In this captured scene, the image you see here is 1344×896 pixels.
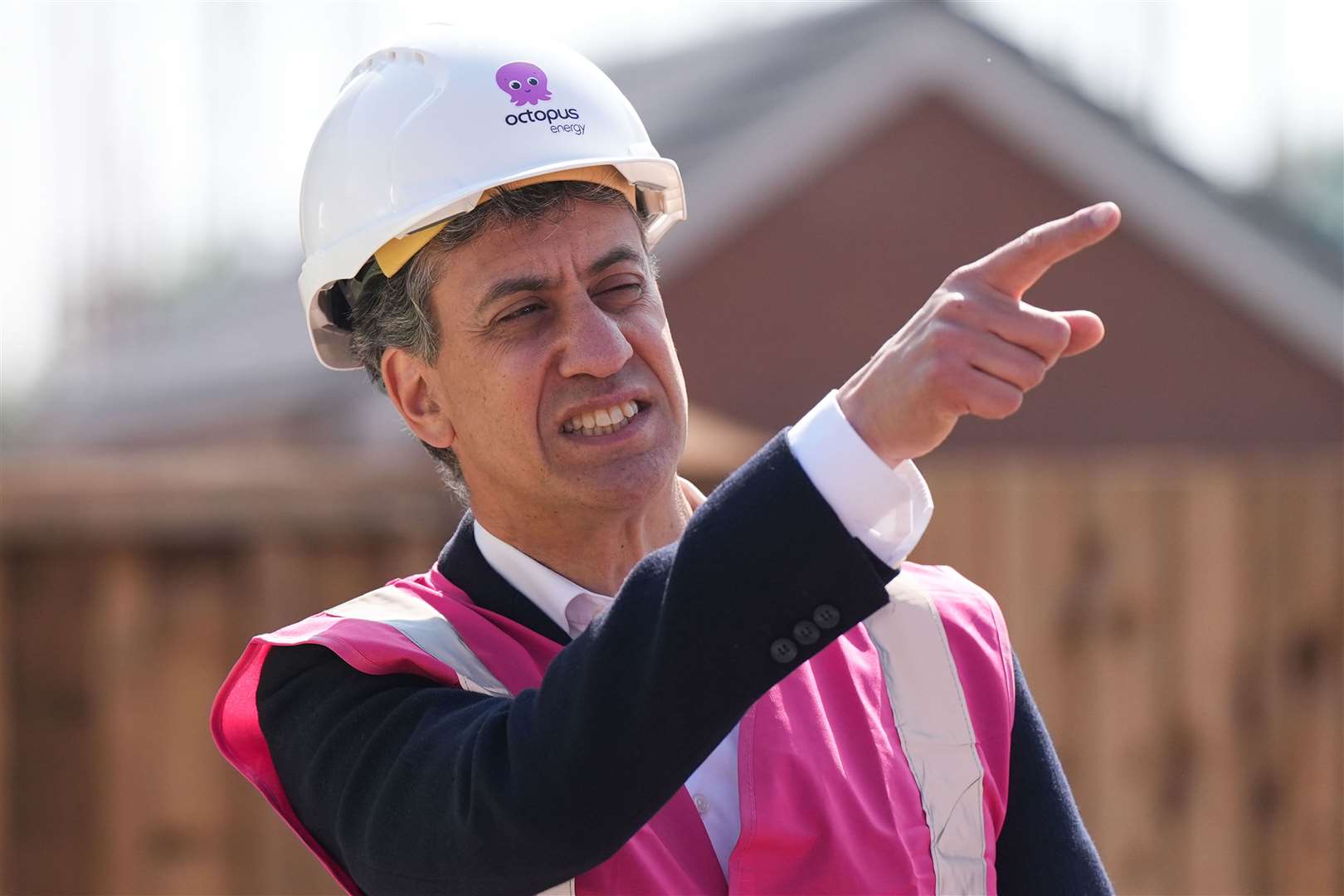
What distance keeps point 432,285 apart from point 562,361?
0.26 m

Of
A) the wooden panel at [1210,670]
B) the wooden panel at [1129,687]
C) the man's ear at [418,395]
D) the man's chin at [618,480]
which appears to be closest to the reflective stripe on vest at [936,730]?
the man's chin at [618,480]

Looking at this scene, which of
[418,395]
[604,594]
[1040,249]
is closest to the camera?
[1040,249]

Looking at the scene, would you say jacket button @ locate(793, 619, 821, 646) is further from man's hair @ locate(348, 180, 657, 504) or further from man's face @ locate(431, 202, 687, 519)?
man's hair @ locate(348, 180, 657, 504)

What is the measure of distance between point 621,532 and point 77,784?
2.89 meters

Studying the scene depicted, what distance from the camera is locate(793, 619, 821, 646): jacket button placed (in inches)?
71.6

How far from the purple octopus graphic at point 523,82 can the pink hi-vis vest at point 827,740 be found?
29.2 inches

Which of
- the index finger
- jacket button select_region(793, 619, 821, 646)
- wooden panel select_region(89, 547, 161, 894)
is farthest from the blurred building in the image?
the index finger

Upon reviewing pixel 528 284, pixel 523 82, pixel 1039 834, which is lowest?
pixel 1039 834

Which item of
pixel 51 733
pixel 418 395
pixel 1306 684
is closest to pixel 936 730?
pixel 418 395

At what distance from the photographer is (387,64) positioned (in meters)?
2.72

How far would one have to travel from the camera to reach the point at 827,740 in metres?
2.32

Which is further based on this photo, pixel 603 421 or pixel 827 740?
pixel 603 421

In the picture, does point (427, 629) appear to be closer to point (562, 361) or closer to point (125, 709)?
point (562, 361)

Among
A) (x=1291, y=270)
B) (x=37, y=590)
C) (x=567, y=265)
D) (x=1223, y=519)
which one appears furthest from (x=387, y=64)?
(x=1291, y=270)
